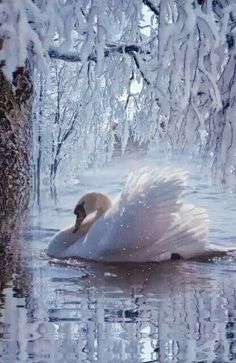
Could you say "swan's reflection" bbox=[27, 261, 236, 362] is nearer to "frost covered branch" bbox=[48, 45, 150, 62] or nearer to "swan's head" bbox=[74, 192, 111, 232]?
"swan's head" bbox=[74, 192, 111, 232]

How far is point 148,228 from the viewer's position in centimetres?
748

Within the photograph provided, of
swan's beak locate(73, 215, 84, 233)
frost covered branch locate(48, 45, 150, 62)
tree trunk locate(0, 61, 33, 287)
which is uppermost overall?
frost covered branch locate(48, 45, 150, 62)

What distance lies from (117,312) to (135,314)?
0.12m

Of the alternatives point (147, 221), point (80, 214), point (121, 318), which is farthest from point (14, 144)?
point (121, 318)

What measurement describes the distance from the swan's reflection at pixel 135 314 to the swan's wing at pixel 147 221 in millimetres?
462

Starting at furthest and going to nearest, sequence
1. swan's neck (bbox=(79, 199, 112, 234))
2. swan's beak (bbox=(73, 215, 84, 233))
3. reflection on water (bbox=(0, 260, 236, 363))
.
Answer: swan's neck (bbox=(79, 199, 112, 234))
swan's beak (bbox=(73, 215, 84, 233))
reflection on water (bbox=(0, 260, 236, 363))

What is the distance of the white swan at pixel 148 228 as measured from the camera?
7.40 m

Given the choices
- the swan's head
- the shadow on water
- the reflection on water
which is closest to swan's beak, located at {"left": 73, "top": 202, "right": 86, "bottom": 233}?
the swan's head

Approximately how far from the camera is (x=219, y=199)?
40.3 feet

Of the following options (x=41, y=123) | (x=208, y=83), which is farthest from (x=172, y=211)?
(x=41, y=123)

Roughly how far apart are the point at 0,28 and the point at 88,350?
2520 mm

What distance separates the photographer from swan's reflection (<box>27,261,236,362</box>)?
391cm

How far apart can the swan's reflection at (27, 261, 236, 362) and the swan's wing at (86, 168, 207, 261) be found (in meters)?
0.46

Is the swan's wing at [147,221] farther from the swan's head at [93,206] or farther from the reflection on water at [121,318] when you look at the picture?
the swan's head at [93,206]
